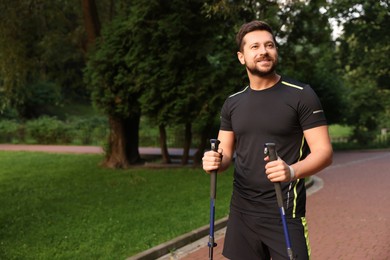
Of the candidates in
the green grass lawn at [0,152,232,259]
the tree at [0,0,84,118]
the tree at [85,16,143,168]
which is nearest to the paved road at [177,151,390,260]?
the green grass lawn at [0,152,232,259]

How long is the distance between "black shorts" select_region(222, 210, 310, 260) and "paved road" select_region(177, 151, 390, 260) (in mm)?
3498

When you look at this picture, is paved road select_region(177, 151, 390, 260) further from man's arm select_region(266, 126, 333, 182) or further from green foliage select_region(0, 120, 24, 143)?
green foliage select_region(0, 120, 24, 143)

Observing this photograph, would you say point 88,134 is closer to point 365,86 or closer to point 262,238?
point 365,86

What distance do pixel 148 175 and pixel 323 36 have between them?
7356 mm

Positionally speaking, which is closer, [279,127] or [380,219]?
[279,127]

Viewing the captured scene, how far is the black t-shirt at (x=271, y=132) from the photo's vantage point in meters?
2.57

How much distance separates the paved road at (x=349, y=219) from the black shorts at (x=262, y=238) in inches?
138

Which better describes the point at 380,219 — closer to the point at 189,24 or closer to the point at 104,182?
the point at 104,182

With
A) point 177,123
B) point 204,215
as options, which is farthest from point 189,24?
point 204,215

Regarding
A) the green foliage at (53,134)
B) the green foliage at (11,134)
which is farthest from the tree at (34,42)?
the green foliage at (11,134)

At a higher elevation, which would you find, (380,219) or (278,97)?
(278,97)

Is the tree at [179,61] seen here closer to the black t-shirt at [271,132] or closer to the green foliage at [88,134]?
the black t-shirt at [271,132]

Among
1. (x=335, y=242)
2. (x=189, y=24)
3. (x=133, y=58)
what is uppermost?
(x=189, y=24)

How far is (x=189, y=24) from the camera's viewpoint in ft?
47.6
